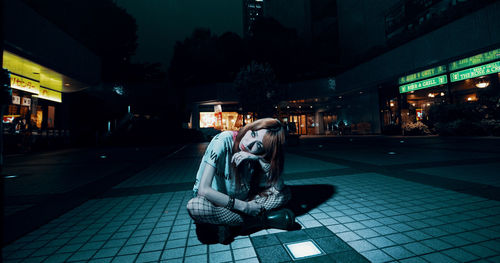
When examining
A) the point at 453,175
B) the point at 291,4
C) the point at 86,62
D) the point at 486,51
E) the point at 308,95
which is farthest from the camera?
the point at 291,4

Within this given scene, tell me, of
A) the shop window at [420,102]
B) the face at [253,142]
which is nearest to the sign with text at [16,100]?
the face at [253,142]

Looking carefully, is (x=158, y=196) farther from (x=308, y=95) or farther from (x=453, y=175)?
(x=308, y=95)

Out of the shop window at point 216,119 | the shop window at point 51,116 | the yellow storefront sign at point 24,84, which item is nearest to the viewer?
the yellow storefront sign at point 24,84

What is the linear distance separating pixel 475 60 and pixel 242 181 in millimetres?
17087

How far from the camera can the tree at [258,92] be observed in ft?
64.0

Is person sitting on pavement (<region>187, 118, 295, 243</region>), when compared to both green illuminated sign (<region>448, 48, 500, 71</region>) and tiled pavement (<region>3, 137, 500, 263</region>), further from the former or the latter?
green illuminated sign (<region>448, 48, 500, 71</region>)

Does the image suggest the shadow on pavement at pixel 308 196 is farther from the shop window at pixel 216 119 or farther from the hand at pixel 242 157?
the shop window at pixel 216 119

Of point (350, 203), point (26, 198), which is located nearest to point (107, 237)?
point (26, 198)

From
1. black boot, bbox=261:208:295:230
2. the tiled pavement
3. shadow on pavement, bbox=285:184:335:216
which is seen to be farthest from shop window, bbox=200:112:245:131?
black boot, bbox=261:208:295:230

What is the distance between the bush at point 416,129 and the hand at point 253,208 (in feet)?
58.9

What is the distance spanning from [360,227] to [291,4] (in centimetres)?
4195

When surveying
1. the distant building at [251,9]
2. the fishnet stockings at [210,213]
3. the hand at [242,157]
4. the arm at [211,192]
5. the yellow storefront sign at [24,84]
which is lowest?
the fishnet stockings at [210,213]

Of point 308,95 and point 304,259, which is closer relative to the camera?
point 304,259

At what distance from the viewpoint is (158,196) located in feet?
10.8
